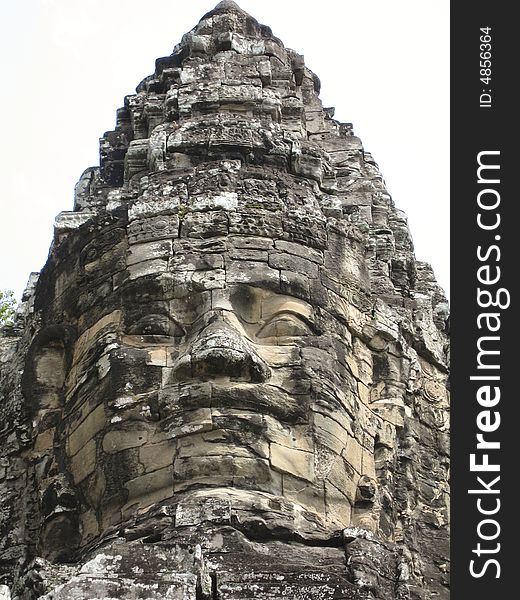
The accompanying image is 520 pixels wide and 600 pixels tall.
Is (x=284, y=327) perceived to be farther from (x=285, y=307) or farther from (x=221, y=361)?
(x=221, y=361)

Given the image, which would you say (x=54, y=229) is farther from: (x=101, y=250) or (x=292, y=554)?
(x=292, y=554)

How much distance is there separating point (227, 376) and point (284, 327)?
100cm

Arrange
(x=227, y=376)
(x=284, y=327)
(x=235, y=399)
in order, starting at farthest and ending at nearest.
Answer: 1. (x=284, y=327)
2. (x=227, y=376)
3. (x=235, y=399)

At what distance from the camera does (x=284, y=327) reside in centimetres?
1616

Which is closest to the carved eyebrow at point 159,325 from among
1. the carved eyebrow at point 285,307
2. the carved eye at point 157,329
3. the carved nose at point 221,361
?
the carved eye at point 157,329

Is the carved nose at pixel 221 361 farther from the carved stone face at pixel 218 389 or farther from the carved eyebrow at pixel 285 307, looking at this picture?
the carved eyebrow at pixel 285 307

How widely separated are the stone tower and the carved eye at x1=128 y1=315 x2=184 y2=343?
12 mm

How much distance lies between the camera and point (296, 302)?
16297 mm

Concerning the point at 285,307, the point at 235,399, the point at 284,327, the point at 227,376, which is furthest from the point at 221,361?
the point at 285,307

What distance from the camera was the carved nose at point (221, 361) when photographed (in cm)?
1531

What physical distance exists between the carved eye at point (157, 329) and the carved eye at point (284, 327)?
0.71 metres

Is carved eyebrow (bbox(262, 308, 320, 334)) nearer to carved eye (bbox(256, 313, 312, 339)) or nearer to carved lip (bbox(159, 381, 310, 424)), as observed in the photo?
carved eye (bbox(256, 313, 312, 339))

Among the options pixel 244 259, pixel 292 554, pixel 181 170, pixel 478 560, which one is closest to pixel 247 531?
pixel 292 554

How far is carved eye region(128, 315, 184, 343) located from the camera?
53.0ft
